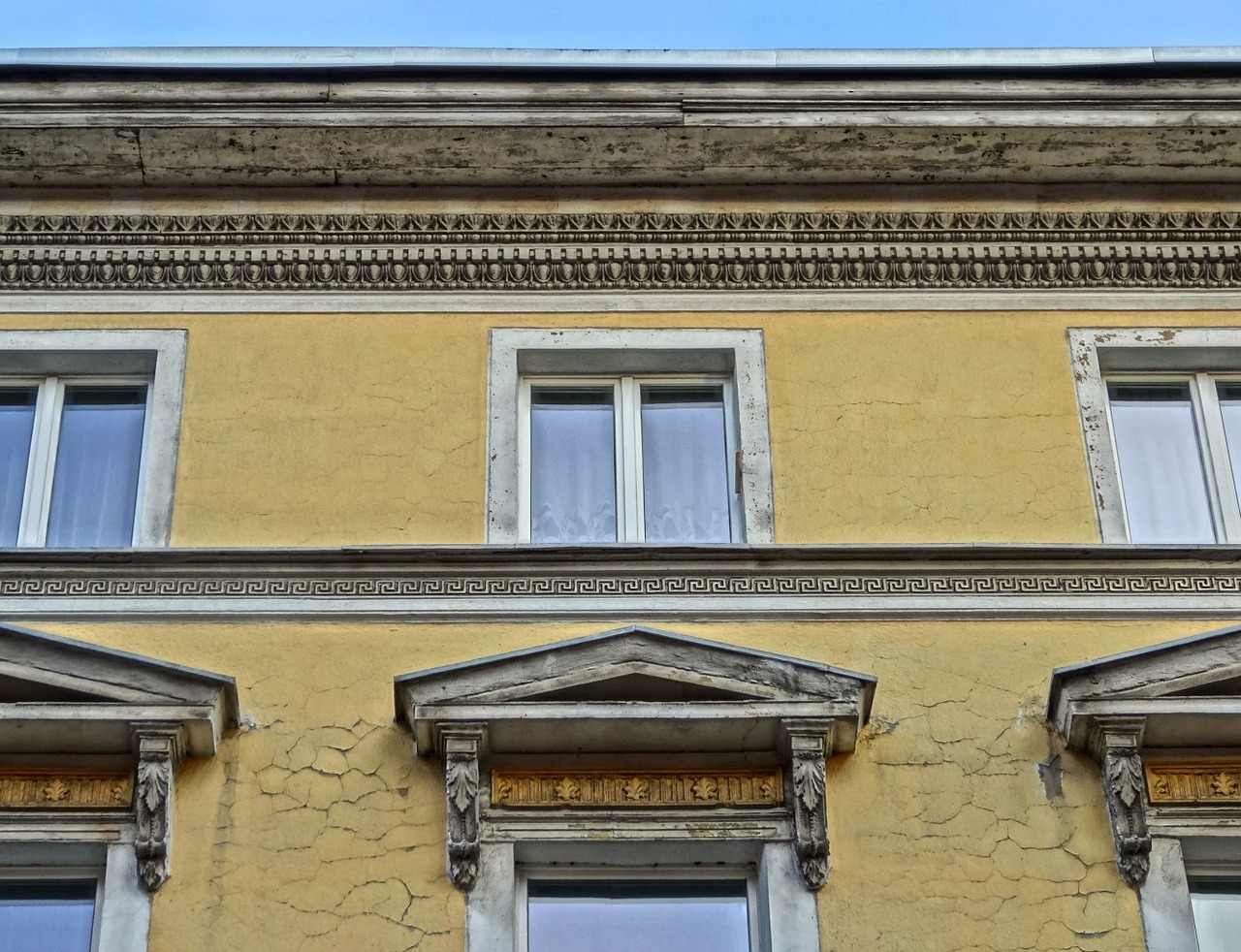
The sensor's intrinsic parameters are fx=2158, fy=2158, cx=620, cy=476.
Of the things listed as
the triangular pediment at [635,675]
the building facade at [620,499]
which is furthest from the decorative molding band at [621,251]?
the triangular pediment at [635,675]

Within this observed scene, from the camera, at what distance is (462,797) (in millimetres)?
9203

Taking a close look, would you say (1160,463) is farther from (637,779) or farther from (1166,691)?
(637,779)

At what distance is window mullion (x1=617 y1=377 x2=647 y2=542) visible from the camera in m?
10.6

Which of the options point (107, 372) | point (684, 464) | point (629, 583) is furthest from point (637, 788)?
point (107, 372)

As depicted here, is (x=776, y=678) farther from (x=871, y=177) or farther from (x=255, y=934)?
(x=871, y=177)

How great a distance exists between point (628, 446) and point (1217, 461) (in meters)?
2.96

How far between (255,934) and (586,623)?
2121 mm

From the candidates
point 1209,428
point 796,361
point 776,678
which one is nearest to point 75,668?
point 776,678

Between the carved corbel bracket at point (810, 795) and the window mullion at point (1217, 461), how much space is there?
101 inches

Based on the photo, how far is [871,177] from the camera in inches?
456

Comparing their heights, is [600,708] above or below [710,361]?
below

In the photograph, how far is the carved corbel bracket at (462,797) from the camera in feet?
29.8

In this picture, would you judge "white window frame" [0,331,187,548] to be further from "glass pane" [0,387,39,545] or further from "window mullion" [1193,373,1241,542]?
"window mullion" [1193,373,1241,542]

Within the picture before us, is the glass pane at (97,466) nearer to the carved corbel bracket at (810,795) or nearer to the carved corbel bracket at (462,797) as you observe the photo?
the carved corbel bracket at (462,797)
